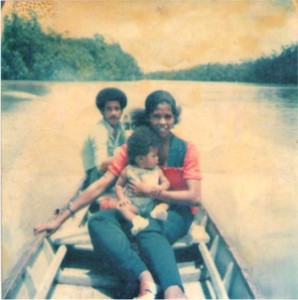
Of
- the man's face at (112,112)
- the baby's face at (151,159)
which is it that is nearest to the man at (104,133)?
the man's face at (112,112)

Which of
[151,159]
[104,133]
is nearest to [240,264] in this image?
[151,159]

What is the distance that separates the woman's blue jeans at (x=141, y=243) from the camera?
8.93 feet

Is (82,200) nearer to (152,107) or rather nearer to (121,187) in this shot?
(121,187)

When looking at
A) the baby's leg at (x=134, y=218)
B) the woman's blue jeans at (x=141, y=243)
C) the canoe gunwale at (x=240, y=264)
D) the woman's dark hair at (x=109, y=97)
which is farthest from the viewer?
the woman's dark hair at (x=109, y=97)

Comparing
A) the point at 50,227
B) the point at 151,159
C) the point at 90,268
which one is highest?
the point at 151,159

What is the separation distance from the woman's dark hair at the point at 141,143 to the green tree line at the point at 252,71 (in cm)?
35

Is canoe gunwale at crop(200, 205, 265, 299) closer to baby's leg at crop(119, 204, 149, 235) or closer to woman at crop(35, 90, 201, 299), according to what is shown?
woman at crop(35, 90, 201, 299)

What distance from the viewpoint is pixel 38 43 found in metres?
3.08

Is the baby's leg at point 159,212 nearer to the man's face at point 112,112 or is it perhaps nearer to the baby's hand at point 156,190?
the baby's hand at point 156,190

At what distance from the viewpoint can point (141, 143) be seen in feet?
9.54

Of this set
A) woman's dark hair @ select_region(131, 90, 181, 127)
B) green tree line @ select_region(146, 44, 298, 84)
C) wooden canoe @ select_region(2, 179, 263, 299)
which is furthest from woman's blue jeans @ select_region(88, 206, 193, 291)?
green tree line @ select_region(146, 44, 298, 84)

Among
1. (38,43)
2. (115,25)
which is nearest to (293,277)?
(115,25)

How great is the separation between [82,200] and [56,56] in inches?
32.4

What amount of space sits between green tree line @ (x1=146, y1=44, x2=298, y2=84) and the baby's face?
0.44 metres
